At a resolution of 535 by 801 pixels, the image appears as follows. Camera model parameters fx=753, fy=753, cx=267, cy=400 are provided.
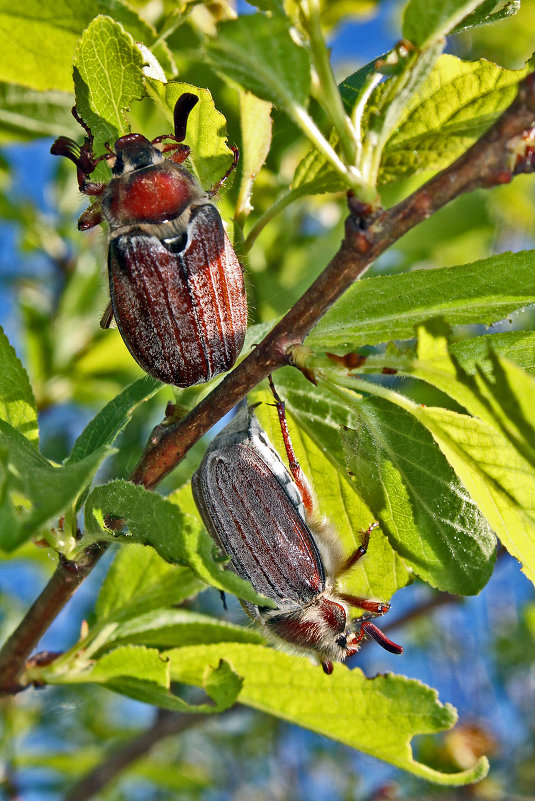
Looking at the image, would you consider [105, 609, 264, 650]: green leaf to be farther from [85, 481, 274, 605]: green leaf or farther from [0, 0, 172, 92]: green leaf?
[0, 0, 172, 92]: green leaf

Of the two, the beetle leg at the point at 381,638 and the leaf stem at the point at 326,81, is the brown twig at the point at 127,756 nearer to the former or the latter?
the beetle leg at the point at 381,638

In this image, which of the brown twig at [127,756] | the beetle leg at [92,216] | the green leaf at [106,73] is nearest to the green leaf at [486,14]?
the green leaf at [106,73]

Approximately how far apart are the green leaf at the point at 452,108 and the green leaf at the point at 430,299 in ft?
0.89

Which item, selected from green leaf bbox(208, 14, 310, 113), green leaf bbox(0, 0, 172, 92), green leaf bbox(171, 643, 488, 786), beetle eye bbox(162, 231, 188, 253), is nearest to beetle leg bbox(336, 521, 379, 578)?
green leaf bbox(171, 643, 488, 786)

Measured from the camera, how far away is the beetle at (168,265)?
1529 millimetres

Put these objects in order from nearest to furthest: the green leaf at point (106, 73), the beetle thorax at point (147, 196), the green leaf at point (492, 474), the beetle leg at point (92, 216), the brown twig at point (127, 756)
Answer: the green leaf at point (492, 474) → the green leaf at point (106, 73) → the beetle thorax at point (147, 196) → the beetle leg at point (92, 216) → the brown twig at point (127, 756)

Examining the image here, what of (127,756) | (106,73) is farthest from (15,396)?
(127,756)

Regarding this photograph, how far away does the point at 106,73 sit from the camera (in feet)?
4.81

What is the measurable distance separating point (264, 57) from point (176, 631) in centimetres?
141

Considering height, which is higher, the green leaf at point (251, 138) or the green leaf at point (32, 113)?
the green leaf at point (32, 113)

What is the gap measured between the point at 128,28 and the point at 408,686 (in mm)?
1743

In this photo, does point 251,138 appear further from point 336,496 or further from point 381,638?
point 381,638

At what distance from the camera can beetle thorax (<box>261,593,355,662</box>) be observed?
2041 mm

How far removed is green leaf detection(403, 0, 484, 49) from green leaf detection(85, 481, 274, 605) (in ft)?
2.69
